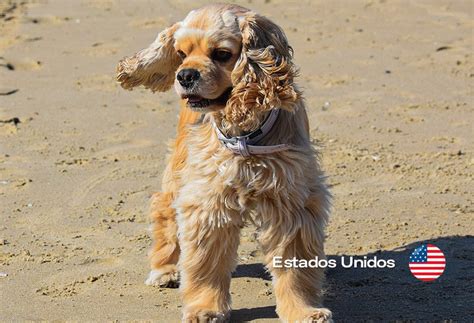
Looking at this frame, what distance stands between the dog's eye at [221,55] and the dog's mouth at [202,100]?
0.46ft

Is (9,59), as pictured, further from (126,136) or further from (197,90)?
(197,90)

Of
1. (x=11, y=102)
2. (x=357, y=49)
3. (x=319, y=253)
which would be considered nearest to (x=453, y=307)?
(x=319, y=253)

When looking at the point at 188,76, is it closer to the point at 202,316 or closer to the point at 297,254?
the point at 297,254

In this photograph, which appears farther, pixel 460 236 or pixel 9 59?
pixel 9 59

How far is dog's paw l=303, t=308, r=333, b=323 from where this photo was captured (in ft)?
15.9

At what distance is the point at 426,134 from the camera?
823 centimetres

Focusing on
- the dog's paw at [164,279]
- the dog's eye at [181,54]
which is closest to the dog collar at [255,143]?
the dog's eye at [181,54]

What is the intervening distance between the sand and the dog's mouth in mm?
613

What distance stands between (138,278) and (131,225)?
83 centimetres

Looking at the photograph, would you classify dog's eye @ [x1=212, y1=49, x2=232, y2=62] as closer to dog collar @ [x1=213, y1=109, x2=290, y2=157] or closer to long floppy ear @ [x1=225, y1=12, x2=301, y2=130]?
long floppy ear @ [x1=225, y1=12, x2=301, y2=130]

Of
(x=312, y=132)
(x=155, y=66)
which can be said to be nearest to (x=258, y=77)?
(x=155, y=66)

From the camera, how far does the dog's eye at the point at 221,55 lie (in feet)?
15.4

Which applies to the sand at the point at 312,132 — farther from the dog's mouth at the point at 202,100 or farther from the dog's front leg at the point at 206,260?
the dog's mouth at the point at 202,100

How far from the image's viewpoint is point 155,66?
524 cm
